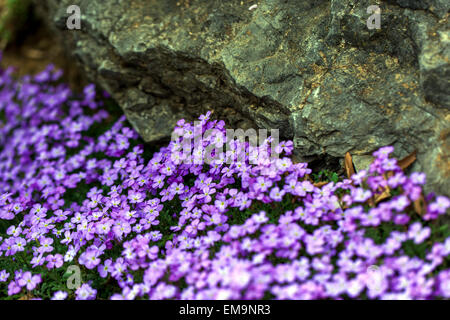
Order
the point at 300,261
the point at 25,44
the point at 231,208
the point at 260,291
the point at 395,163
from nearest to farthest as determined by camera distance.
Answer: the point at 260,291 → the point at 300,261 → the point at 395,163 → the point at 231,208 → the point at 25,44

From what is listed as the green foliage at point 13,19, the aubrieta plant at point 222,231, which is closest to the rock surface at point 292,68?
the aubrieta plant at point 222,231

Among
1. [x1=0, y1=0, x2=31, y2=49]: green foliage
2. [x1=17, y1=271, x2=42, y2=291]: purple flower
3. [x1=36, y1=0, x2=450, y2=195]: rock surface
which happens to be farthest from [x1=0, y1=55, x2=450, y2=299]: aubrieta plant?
[x1=0, y1=0, x2=31, y2=49]: green foliage

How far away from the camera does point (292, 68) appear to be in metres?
3.97

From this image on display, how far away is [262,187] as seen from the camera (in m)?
3.54

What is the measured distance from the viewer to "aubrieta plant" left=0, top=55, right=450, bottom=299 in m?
2.93

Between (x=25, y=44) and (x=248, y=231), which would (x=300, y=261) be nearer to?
(x=248, y=231)

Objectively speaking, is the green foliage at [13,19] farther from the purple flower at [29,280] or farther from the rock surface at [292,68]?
the purple flower at [29,280]

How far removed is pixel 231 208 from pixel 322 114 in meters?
1.00

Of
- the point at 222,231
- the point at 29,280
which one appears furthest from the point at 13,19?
the point at 222,231

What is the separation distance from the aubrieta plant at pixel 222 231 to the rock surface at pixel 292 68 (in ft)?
0.82

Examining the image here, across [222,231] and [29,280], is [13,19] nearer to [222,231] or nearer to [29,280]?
[29,280]

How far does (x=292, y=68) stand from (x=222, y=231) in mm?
1447

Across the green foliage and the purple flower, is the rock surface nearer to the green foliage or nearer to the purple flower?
the purple flower
